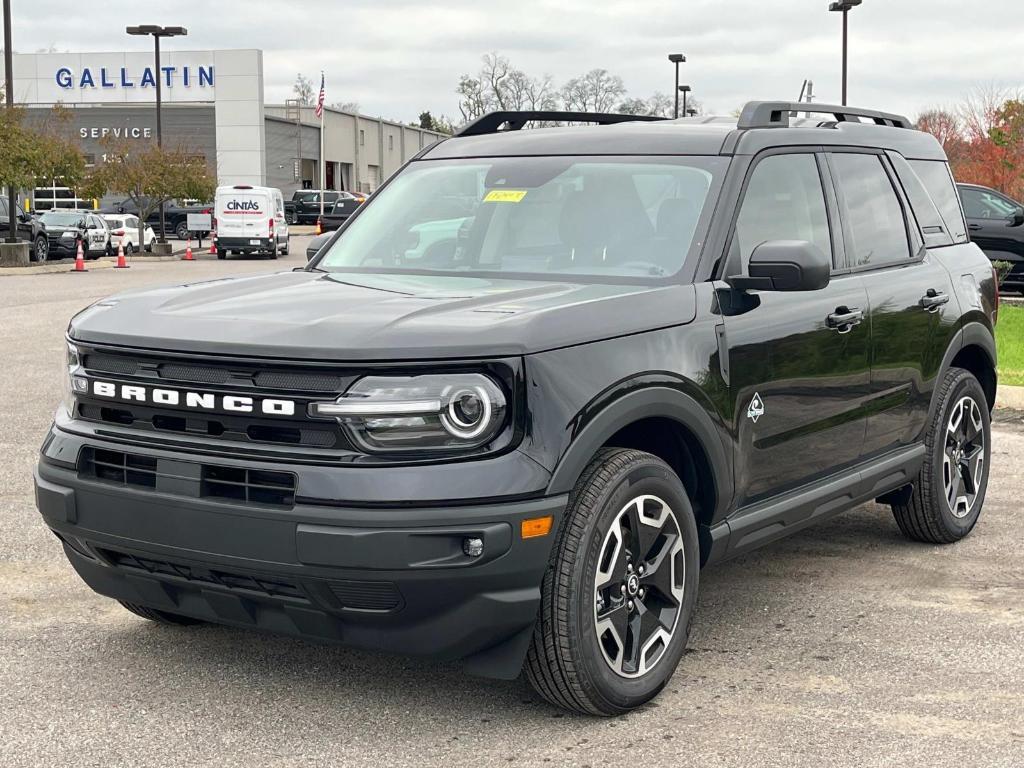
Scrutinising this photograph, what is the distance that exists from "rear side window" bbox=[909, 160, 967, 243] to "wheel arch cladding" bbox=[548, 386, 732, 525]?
2.46 m

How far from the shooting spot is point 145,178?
42594 mm

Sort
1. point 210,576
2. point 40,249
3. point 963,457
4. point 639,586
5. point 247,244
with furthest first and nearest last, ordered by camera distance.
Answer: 1. point 247,244
2. point 40,249
3. point 963,457
4. point 639,586
5. point 210,576

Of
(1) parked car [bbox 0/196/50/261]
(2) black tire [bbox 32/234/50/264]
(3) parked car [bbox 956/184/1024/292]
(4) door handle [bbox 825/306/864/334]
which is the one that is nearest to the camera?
(4) door handle [bbox 825/306/864/334]

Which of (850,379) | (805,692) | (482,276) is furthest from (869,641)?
(482,276)

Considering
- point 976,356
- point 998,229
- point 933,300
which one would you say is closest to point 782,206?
point 933,300

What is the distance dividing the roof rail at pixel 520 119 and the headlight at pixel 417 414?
8.69 feet

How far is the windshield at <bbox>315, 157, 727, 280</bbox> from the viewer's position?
494cm

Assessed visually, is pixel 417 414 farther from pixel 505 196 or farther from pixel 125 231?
pixel 125 231

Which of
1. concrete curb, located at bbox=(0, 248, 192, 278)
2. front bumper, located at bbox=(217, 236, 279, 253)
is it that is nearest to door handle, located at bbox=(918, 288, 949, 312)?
concrete curb, located at bbox=(0, 248, 192, 278)

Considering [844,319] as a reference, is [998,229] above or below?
above

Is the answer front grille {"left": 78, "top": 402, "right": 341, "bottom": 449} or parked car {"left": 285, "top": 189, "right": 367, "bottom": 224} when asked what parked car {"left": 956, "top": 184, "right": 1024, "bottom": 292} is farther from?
parked car {"left": 285, "top": 189, "right": 367, "bottom": 224}

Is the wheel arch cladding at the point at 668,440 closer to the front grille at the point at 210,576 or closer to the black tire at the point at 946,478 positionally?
the front grille at the point at 210,576

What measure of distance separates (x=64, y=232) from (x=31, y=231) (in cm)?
178

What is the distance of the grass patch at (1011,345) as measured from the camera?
38.8 ft
